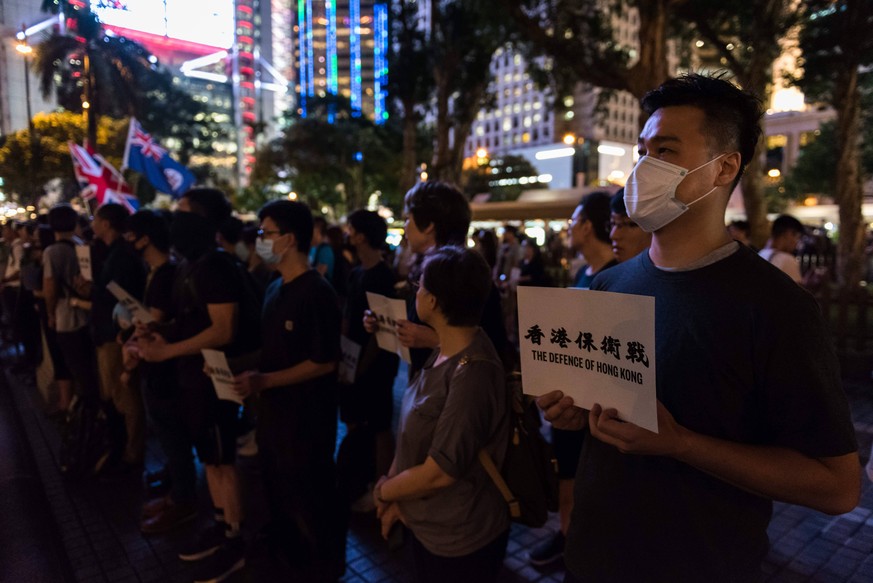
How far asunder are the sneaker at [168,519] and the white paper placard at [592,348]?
3.56 meters

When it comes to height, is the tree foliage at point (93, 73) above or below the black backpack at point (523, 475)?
above

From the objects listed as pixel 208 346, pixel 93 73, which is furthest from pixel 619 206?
pixel 93 73

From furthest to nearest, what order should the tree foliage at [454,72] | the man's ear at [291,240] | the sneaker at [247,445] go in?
the tree foliage at [454,72], the sneaker at [247,445], the man's ear at [291,240]

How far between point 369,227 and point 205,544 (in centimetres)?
242

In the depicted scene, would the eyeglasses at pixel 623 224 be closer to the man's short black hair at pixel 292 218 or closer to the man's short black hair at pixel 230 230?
the man's short black hair at pixel 292 218

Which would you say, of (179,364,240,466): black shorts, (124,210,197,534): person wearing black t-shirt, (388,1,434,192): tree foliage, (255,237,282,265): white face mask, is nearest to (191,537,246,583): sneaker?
(179,364,240,466): black shorts

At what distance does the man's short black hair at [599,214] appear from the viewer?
3.41m

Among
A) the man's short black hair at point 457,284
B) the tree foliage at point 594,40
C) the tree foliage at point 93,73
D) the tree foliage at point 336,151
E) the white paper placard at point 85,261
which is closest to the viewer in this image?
the man's short black hair at point 457,284

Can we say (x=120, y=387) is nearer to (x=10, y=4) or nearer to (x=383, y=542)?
(x=383, y=542)

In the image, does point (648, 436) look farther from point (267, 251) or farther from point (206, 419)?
point (206, 419)

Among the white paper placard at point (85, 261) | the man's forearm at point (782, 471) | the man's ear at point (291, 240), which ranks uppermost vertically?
the man's ear at point (291, 240)

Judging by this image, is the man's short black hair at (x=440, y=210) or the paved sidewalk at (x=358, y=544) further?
the paved sidewalk at (x=358, y=544)

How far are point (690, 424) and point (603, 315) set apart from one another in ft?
1.20

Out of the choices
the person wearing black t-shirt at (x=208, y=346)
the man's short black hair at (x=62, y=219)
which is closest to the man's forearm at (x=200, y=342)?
the person wearing black t-shirt at (x=208, y=346)
